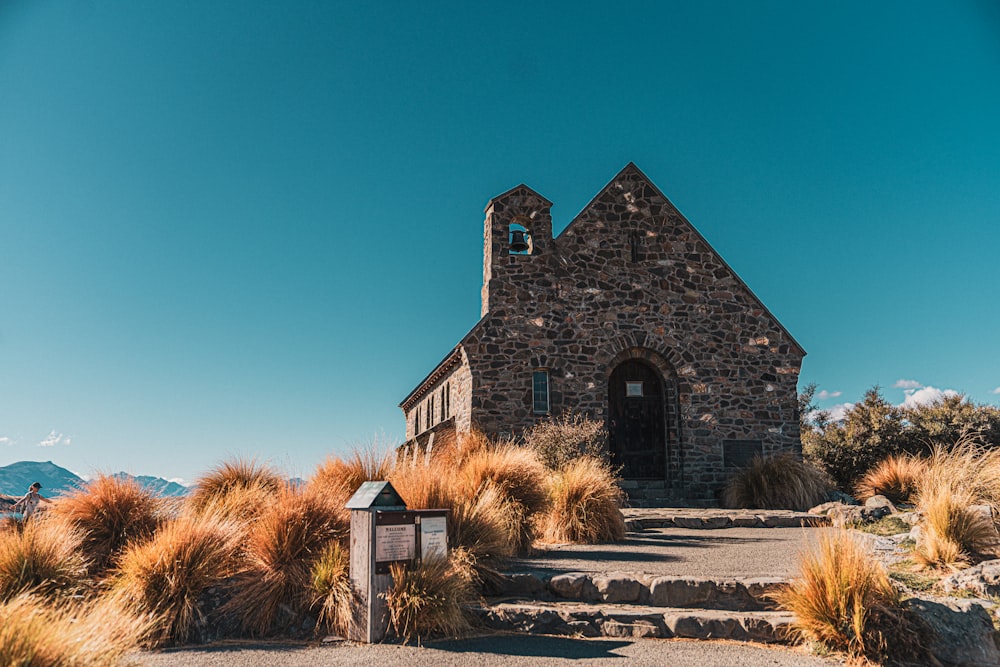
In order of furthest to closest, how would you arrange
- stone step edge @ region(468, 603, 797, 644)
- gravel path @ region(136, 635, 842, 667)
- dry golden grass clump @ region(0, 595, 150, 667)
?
stone step edge @ region(468, 603, 797, 644) → gravel path @ region(136, 635, 842, 667) → dry golden grass clump @ region(0, 595, 150, 667)

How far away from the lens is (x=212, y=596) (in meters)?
7.21

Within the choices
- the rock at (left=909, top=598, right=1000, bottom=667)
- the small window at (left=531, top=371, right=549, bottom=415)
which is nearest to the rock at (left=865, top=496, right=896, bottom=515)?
the rock at (left=909, top=598, right=1000, bottom=667)

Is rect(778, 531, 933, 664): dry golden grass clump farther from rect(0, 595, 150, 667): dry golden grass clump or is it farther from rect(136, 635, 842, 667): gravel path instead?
rect(0, 595, 150, 667): dry golden grass clump

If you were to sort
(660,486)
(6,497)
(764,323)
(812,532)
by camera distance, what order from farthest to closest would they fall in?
(764,323)
(660,486)
(6,497)
(812,532)

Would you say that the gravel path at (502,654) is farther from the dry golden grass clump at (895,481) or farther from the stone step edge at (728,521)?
the dry golden grass clump at (895,481)

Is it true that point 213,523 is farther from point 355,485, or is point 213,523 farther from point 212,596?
point 355,485

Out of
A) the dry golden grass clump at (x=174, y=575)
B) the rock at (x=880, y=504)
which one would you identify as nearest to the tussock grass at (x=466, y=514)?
the dry golden grass clump at (x=174, y=575)

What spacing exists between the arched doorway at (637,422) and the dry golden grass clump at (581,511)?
7.08 meters

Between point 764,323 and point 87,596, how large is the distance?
16.4 meters

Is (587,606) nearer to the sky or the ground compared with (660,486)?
nearer to the ground

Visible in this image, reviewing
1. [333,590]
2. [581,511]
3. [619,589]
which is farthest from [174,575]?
[581,511]

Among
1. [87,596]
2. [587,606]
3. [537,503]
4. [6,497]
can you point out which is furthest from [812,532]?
[6,497]

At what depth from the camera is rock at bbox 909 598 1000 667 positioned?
5949 mm

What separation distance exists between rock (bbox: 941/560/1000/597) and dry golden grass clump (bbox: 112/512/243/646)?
7475 mm
